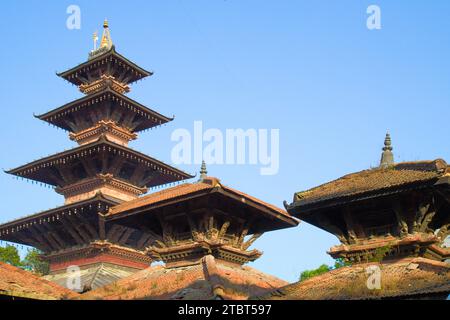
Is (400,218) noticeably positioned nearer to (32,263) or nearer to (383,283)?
(383,283)

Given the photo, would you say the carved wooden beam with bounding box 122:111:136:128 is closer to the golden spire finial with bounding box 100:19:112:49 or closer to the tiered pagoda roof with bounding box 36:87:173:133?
the tiered pagoda roof with bounding box 36:87:173:133

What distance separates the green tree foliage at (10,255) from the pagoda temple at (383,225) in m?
51.7

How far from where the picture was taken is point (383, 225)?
21391 millimetres

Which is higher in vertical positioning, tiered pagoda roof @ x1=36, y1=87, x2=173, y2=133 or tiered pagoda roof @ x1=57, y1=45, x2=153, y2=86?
tiered pagoda roof @ x1=57, y1=45, x2=153, y2=86

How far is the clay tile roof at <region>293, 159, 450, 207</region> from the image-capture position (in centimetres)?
1975

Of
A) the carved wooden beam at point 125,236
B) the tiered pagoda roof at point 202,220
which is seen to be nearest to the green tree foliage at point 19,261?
the carved wooden beam at point 125,236

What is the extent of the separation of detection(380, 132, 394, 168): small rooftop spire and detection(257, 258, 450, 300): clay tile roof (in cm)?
394

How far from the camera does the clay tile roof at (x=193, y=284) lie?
23328 mm

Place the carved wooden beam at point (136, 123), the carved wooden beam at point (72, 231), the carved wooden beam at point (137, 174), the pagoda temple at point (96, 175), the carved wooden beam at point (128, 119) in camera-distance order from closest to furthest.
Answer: the pagoda temple at point (96, 175) < the carved wooden beam at point (72, 231) < the carved wooden beam at point (137, 174) < the carved wooden beam at point (128, 119) < the carved wooden beam at point (136, 123)

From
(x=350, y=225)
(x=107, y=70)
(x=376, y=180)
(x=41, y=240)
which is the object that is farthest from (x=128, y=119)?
(x=376, y=180)

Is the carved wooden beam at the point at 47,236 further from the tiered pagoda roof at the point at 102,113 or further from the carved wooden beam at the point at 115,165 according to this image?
the tiered pagoda roof at the point at 102,113

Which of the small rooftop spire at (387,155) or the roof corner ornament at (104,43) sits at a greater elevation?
the roof corner ornament at (104,43)

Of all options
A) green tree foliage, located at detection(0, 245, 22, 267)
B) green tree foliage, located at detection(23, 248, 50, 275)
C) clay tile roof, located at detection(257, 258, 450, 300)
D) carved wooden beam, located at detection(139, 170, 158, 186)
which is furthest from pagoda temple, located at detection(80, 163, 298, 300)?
green tree foliage, located at detection(23, 248, 50, 275)

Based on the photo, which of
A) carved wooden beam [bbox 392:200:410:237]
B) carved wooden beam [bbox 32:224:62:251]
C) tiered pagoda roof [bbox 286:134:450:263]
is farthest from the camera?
carved wooden beam [bbox 32:224:62:251]
